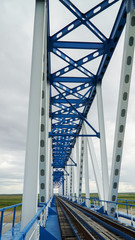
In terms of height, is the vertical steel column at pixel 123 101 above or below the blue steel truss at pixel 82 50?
below

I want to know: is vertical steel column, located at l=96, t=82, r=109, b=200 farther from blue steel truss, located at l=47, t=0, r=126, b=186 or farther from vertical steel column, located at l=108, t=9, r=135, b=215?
vertical steel column, located at l=108, t=9, r=135, b=215

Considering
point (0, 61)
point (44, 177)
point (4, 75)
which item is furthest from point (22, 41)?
point (44, 177)

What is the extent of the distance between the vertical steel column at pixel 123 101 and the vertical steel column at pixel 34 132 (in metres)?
4.06

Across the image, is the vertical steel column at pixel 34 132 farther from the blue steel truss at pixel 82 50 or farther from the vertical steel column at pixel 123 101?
the vertical steel column at pixel 123 101

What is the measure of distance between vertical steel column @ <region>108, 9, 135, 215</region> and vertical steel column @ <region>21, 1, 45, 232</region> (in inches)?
160

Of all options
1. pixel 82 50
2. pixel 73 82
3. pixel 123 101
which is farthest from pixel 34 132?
pixel 73 82

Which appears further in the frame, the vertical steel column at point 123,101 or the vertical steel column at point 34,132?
the vertical steel column at point 123,101

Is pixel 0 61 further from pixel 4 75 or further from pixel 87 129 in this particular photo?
pixel 87 129

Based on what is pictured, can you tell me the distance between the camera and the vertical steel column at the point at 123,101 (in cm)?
852

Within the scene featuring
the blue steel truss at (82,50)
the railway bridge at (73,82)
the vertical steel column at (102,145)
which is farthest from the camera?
the vertical steel column at (102,145)

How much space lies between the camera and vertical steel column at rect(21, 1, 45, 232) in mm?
5527

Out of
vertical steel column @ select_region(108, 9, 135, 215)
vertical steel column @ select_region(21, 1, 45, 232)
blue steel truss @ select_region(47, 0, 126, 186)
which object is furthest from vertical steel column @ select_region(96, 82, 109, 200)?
vertical steel column @ select_region(21, 1, 45, 232)

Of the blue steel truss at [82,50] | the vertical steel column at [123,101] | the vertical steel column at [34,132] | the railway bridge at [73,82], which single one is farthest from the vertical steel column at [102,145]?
the vertical steel column at [34,132]

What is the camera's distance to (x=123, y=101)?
9461 mm
